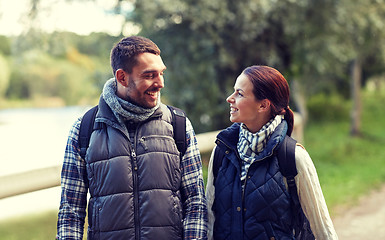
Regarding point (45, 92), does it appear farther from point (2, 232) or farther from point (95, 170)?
point (95, 170)

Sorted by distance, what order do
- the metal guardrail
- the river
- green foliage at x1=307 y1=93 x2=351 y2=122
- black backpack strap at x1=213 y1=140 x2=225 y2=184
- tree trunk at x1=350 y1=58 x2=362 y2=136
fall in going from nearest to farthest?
black backpack strap at x1=213 y1=140 x2=225 y2=184 → the metal guardrail → the river → tree trunk at x1=350 y1=58 x2=362 y2=136 → green foliage at x1=307 y1=93 x2=351 y2=122

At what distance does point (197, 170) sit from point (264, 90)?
1.80 feet

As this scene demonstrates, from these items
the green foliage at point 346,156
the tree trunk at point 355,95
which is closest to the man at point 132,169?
the green foliage at point 346,156

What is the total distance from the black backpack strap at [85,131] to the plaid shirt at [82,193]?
0.03m

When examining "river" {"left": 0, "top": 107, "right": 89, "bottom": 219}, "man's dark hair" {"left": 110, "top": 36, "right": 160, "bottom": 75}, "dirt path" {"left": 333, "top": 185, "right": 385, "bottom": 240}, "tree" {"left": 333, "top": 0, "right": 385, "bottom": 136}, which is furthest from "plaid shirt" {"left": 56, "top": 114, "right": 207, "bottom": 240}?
"tree" {"left": 333, "top": 0, "right": 385, "bottom": 136}

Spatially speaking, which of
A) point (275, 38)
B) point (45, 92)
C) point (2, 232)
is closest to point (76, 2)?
point (275, 38)

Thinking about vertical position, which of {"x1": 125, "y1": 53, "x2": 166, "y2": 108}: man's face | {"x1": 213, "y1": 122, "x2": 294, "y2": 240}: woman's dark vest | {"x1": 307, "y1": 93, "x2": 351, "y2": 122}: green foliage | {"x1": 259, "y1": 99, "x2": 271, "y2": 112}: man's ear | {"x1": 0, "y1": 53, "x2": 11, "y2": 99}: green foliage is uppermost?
{"x1": 0, "y1": 53, "x2": 11, "y2": 99}: green foliage

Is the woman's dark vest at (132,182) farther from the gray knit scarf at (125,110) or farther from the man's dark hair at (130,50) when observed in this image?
the man's dark hair at (130,50)

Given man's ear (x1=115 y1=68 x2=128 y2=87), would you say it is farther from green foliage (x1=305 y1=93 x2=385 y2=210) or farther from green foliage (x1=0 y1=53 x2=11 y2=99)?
green foliage (x1=0 y1=53 x2=11 y2=99)

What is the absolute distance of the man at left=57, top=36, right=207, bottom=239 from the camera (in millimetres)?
2139

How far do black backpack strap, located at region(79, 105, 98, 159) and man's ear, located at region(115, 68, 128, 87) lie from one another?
22cm

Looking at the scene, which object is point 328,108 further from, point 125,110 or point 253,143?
point 125,110

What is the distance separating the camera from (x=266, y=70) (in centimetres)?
232

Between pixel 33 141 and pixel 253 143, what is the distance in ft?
59.4
